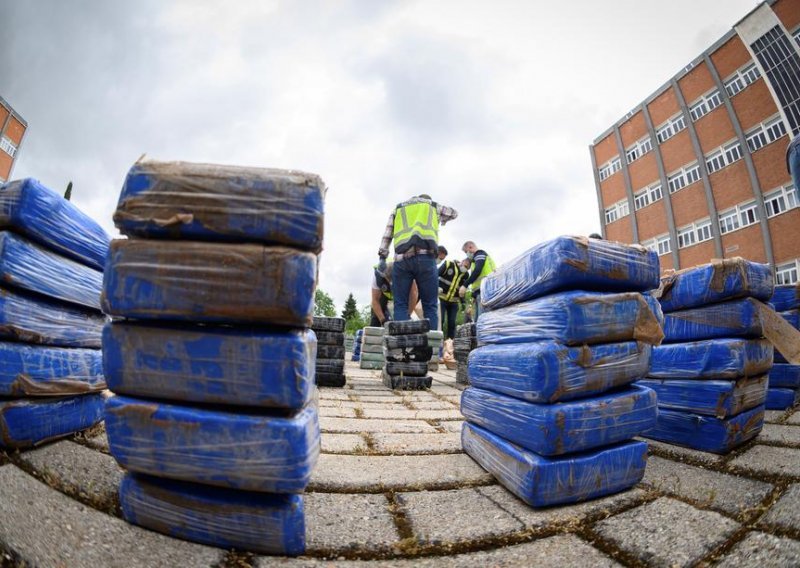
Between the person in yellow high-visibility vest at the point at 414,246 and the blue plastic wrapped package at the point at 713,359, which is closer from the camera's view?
the blue plastic wrapped package at the point at 713,359

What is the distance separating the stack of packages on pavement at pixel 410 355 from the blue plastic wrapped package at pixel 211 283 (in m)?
3.62

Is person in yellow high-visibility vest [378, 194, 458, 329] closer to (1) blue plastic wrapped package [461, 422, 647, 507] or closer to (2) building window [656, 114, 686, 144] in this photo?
(1) blue plastic wrapped package [461, 422, 647, 507]

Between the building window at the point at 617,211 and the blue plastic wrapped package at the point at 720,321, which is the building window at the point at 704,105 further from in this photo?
the blue plastic wrapped package at the point at 720,321

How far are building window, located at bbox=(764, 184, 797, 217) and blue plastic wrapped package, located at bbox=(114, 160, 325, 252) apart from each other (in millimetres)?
22421

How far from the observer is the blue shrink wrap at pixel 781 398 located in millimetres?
3092

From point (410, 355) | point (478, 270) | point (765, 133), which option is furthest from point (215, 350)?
point (765, 133)

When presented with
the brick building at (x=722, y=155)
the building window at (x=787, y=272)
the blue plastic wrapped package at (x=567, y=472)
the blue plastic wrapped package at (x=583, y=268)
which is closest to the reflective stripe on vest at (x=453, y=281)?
the blue plastic wrapped package at (x=583, y=268)

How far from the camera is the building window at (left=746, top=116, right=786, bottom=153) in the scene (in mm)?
16641

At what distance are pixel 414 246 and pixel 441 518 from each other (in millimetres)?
3876

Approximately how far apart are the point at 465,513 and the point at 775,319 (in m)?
2.05

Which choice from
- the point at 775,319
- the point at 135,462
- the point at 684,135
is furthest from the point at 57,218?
the point at 684,135

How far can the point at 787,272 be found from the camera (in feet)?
52.5

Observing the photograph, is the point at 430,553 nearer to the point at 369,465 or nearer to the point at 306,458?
the point at 306,458

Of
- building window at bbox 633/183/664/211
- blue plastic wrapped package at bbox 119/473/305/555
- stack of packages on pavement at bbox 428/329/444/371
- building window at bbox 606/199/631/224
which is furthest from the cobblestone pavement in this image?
building window at bbox 606/199/631/224
